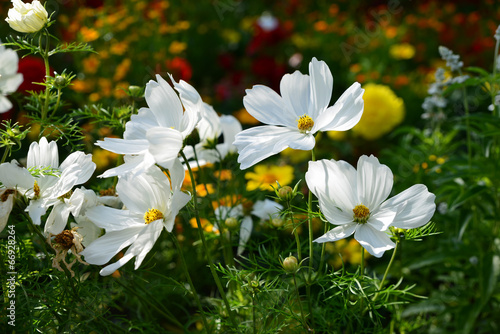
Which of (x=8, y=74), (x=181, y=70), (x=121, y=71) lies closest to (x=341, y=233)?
(x=8, y=74)

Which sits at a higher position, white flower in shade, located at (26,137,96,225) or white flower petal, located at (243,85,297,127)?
white flower petal, located at (243,85,297,127)

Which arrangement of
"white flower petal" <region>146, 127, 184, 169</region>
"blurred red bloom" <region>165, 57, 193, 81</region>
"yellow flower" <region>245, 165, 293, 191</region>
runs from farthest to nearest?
"blurred red bloom" <region>165, 57, 193, 81</region> < "yellow flower" <region>245, 165, 293, 191</region> < "white flower petal" <region>146, 127, 184, 169</region>

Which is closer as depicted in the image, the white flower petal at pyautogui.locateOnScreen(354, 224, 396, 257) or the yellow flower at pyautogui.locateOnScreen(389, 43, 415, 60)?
the white flower petal at pyautogui.locateOnScreen(354, 224, 396, 257)

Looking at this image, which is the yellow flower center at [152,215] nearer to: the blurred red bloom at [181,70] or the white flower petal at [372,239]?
the white flower petal at [372,239]

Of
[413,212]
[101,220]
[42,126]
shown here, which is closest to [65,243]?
[101,220]

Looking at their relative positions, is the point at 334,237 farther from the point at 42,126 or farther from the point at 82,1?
the point at 82,1

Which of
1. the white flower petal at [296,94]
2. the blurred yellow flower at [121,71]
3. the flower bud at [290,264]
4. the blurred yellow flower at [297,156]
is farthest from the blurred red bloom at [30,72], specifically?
the flower bud at [290,264]

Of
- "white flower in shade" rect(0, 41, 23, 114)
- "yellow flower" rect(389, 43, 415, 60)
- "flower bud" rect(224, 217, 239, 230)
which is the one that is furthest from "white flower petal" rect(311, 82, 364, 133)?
"yellow flower" rect(389, 43, 415, 60)

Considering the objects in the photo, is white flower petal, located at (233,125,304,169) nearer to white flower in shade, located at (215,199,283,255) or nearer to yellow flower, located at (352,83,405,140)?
white flower in shade, located at (215,199,283,255)
